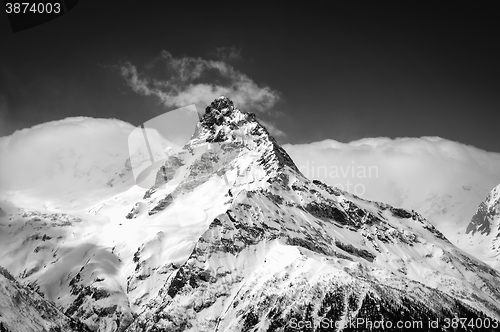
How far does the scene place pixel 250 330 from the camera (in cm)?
19712

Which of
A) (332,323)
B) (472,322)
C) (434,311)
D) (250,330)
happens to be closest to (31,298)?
(250,330)

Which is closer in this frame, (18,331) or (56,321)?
(18,331)

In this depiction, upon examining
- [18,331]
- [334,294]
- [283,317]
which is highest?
[334,294]

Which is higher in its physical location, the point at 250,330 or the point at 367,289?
the point at 367,289

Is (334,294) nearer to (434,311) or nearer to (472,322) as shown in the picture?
(434,311)

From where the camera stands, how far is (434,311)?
194125mm

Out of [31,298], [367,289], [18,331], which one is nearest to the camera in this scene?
[18,331]

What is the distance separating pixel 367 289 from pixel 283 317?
1390 inches

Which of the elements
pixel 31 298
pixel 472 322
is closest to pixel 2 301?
pixel 31 298

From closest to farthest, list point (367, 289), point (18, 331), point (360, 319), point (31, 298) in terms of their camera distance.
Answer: point (18, 331), point (31, 298), point (360, 319), point (367, 289)

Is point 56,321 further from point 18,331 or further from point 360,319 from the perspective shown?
point 360,319

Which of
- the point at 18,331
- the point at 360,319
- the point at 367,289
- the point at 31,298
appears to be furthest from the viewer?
the point at 367,289

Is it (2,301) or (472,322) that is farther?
(472,322)

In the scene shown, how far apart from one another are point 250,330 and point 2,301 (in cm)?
9623
